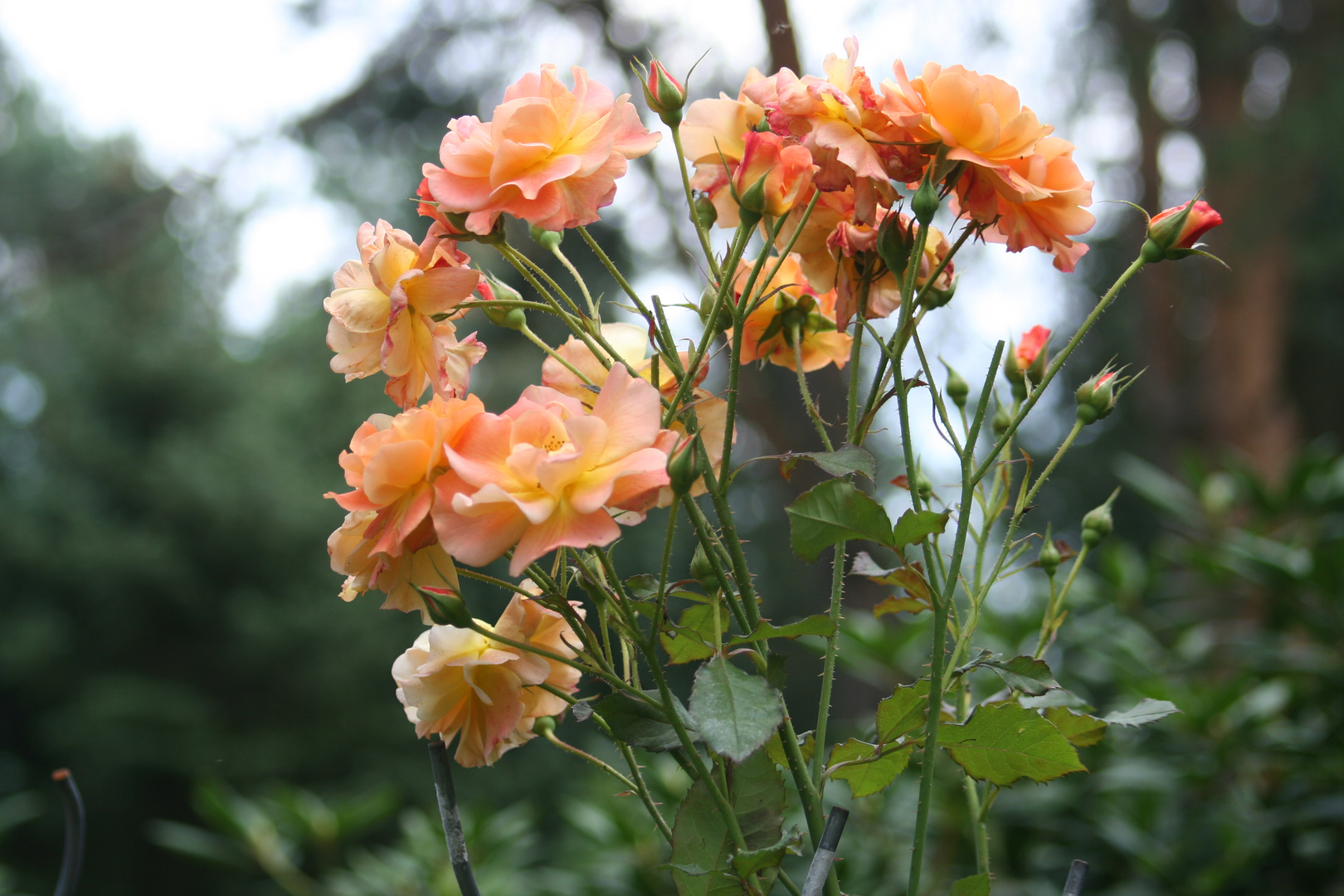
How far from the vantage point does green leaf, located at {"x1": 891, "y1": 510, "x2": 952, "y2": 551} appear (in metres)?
0.31

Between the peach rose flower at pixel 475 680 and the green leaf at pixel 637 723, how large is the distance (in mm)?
25

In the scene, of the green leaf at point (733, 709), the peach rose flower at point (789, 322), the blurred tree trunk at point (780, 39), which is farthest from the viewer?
the blurred tree trunk at point (780, 39)

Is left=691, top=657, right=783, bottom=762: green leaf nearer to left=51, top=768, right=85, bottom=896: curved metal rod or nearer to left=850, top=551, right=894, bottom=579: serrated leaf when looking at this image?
left=850, top=551, right=894, bottom=579: serrated leaf

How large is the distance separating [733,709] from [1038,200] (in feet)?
0.68

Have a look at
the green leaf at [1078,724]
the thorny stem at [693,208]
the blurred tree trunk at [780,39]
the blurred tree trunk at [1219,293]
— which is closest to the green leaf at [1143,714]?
the green leaf at [1078,724]

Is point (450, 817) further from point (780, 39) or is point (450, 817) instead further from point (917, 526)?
point (780, 39)

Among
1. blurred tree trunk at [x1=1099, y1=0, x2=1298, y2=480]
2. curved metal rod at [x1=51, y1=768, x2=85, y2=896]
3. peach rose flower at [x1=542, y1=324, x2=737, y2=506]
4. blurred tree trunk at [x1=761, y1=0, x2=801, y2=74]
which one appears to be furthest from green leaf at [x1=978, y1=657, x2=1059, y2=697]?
blurred tree trunk at [x1=1099, y1=0, x2=1298, y2=480]

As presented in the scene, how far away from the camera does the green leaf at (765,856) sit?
0.29 m

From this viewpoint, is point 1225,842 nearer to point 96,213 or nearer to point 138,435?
point 96,213

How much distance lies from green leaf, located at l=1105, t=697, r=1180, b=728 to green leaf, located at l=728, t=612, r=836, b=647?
120 millimetres

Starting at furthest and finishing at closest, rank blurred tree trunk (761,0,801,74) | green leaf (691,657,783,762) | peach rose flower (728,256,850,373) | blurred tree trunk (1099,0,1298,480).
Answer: blurred tree trunk (1099,0,1298,480) < blurred tree trunk (761,0,801,74) < peach rose flower (728,256,850,373) < green leaf (691,657,783,762)

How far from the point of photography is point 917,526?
311 mm

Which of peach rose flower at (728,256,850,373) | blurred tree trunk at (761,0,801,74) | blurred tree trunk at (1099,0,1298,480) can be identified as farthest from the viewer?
blurred tree trunk at (1099,0,1298,480)

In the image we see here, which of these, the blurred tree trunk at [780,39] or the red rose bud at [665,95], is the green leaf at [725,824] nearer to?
the red rose bud at [665,95]
